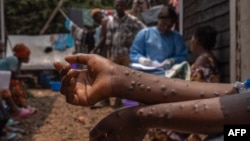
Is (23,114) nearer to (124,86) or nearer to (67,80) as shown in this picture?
(67,80)

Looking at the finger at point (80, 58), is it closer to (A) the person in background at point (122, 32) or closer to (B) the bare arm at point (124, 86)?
(B) the bare arm at point (124, 86)

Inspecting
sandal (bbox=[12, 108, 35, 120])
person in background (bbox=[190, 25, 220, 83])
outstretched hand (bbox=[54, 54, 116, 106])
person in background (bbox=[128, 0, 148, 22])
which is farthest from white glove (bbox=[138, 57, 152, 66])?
person in background (bbox=[128, 0, 148, 22])

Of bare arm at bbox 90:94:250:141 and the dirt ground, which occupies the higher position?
bare arm at bbox 90:94:250:141

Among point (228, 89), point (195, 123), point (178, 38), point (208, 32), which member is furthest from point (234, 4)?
point (195, 123)

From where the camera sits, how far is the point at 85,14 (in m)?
11.8

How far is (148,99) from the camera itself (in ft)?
6.30

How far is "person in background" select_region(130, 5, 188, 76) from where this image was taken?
4.51 meters

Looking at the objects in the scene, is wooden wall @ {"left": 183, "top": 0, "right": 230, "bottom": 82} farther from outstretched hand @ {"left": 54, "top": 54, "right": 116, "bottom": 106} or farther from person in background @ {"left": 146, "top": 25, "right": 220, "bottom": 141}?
outstretched hand @ {"left": 54, "top": 54, "right": 116, "bottom": 106}

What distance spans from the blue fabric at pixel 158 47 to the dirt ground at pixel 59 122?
1000 millimetres

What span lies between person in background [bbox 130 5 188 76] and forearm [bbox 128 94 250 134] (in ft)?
8.80

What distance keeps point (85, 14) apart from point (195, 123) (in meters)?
10.2

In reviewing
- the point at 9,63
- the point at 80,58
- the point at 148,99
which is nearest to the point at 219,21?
the point at 9,63

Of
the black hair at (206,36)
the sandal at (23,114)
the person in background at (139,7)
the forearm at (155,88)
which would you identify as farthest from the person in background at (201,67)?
the person in background at (139,7)

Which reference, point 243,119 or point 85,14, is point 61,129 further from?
point 85,14
